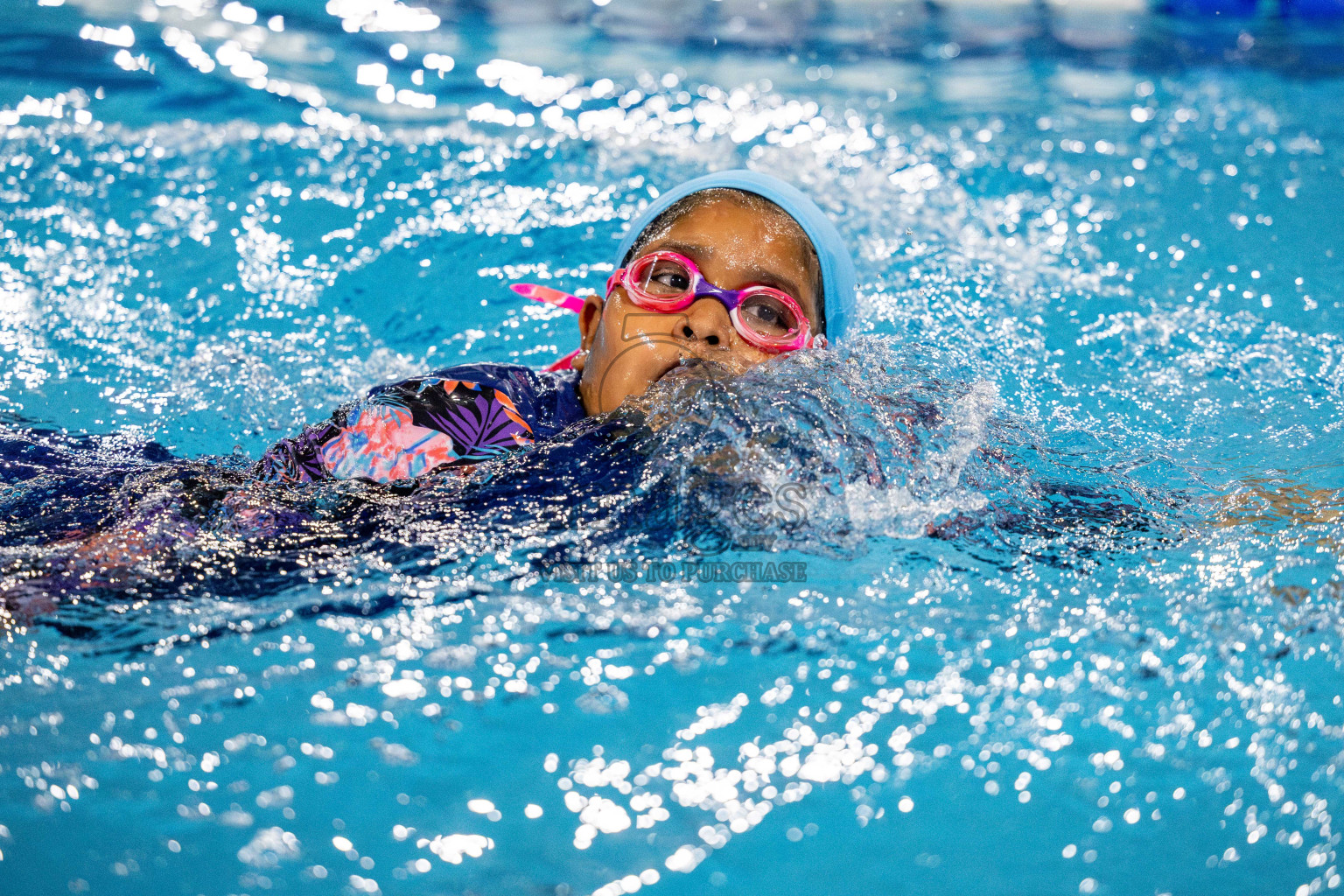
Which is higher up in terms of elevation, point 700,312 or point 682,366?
point 700,312

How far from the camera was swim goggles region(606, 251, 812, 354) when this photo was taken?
2580 mm

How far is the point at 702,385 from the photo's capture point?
2.39 m

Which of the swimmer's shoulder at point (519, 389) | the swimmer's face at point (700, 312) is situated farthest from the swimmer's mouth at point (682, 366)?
the swimmer's shoulder at point (519, 389)

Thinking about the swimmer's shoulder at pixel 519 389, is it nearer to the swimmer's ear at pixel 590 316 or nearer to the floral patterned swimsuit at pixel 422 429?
the floral patterned swimsuit at pixel 422 429

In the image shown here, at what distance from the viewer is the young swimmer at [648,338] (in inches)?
92.5

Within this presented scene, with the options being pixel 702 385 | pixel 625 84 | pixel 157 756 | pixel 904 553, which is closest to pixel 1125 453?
pixel 904 553

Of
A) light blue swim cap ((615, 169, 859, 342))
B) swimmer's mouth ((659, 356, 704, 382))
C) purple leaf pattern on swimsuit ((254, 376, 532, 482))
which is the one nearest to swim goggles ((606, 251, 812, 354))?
swimmer's mouth ((659, 356, 704, 382))

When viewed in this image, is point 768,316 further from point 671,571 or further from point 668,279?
point 671,571

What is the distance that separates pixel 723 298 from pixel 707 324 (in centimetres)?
8

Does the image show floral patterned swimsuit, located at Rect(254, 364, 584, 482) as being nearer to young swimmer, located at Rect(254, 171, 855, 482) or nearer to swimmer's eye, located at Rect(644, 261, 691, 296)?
young swimmer, located at Rect(254, 171, 855, 482)

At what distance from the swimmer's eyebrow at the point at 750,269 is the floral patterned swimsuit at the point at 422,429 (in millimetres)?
477

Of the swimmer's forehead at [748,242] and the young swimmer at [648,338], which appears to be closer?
the young swimmer at [648,338]

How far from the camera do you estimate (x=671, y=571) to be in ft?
6.76

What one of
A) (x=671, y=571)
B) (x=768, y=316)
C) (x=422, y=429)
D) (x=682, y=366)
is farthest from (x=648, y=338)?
(x=671, y=571)
